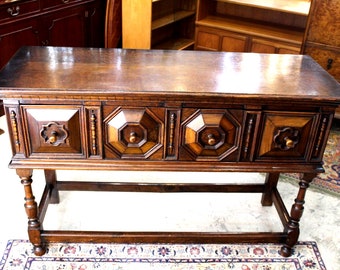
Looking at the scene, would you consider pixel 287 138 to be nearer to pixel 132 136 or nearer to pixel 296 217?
pixel 296 217

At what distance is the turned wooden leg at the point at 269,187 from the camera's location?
7.84ft

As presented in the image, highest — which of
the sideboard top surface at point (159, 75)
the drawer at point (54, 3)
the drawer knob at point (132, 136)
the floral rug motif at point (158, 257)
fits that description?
the sideboard top surface at point (159, 75)

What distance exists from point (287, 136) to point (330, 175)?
1.21 meters

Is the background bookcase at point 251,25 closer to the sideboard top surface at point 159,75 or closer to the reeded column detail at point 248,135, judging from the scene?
the sideboard top surface at point 159,75

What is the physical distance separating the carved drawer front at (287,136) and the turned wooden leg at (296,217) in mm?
157

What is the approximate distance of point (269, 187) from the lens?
7.98ft

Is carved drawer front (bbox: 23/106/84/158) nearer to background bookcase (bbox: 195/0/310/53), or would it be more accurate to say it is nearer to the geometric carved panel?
the geometric carved panel

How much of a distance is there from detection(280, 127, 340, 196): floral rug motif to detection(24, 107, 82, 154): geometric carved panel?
5.12 ft

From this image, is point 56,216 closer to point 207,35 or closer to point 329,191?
point 329,191

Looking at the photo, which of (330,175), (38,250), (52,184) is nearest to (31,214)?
(38,250)

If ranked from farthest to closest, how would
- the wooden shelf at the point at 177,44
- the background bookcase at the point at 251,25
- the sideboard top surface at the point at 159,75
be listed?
the wooden shelf at the point at 177,44 → the background bookcase at the point at 251,25 → the sideboard top surface at the point at 159,75

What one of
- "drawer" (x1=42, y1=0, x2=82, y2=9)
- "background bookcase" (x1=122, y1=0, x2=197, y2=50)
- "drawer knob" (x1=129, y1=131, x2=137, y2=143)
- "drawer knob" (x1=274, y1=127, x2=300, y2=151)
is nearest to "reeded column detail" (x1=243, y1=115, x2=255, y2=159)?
"drawer knob" (x1=274, y1=127, x2=300, y2=151)

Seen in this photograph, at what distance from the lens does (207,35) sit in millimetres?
4137

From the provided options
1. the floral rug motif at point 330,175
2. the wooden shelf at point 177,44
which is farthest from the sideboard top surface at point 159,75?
the wooden shelf at point 177,44
